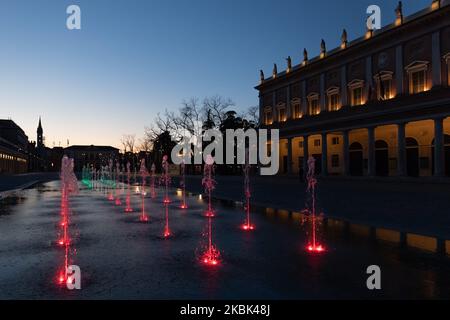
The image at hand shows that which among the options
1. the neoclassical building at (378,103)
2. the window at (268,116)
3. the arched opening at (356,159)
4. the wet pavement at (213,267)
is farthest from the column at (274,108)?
the wet pavement at (213,267)

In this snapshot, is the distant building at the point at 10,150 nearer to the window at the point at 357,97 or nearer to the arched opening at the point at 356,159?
the arched opening at the point at 356,159

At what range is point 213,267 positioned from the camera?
23.2 ft

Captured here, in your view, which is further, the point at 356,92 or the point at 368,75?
the point at 356,92

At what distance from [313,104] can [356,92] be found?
26.4 feet

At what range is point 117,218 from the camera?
47.2 ft

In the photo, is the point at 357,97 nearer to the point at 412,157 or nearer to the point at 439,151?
the point at 412,157

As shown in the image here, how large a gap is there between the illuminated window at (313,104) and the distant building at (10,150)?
73.9 meters

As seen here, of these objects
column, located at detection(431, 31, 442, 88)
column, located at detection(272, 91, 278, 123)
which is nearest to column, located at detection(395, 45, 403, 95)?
column, located at detection(431, 31, 442, 88)

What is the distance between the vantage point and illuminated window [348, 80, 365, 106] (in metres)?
43.3

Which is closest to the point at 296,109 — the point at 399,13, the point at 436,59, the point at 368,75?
the point at 368,75

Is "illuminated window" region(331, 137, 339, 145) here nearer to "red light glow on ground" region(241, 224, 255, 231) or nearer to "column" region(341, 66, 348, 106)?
"column" region(341, 66, 348, 106)

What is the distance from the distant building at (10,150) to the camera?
309 feet

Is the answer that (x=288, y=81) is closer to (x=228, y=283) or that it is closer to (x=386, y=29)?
(x=386, y=29)

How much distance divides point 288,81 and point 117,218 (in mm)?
46279
